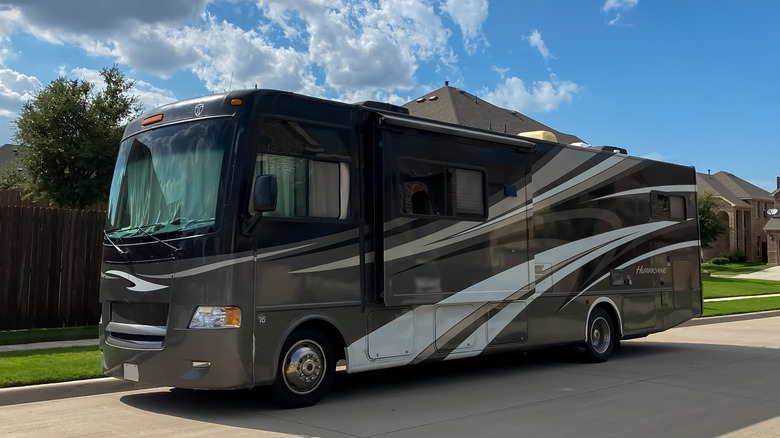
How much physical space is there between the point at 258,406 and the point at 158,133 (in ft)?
10.4

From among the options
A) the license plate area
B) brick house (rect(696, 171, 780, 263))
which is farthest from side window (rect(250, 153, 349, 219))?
brick house (rect(696, 171, 780, 263))

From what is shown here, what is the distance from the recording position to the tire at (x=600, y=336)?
441 inches

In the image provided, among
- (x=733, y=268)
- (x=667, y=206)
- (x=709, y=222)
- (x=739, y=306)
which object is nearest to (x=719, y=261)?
(x=733, y=268)

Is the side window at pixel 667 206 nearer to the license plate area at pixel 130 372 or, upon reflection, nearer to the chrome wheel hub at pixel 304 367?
the chrome wheel hub at pixel 304 367

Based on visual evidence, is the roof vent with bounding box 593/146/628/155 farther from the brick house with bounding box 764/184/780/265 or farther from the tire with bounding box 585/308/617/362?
the brick house with bounding box 764/184/780/265

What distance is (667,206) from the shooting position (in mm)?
12961

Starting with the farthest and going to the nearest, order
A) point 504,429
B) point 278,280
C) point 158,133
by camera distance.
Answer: point 158,133, point 278,280, point 504,429

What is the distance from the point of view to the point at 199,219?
7.06m

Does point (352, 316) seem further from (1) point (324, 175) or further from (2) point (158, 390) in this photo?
(2) point (158, 390)

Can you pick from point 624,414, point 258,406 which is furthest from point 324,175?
point 624,414

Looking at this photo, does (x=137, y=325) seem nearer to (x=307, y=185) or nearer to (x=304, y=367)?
(x=304, y=367)

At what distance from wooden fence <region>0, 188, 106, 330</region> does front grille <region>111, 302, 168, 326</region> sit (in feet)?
19.3

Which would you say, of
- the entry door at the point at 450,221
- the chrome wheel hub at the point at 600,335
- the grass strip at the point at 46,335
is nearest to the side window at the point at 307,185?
the entry door at the point at 450,221

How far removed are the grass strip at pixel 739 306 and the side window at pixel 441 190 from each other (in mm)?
13189
